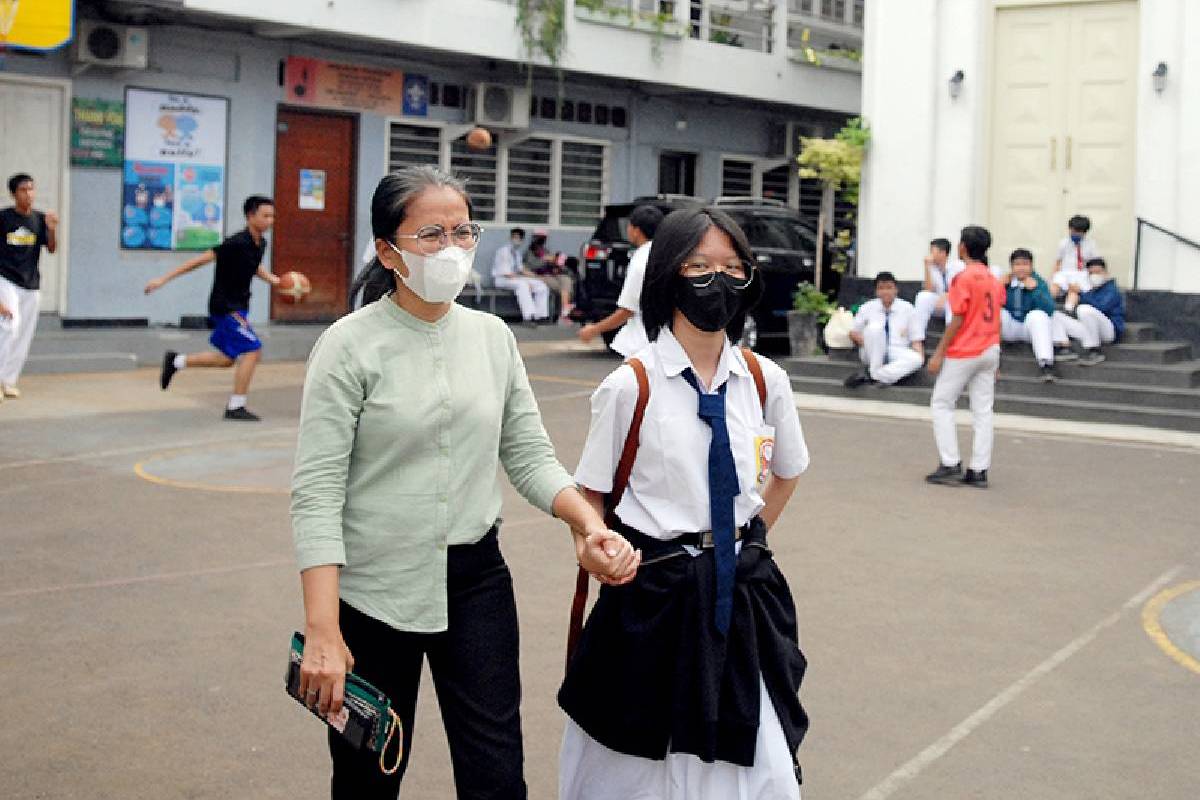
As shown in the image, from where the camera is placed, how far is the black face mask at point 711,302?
3.71 m

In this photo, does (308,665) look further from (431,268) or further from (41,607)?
(41,607)

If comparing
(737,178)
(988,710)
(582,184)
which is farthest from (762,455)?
(737,178)

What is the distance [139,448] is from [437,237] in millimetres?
8359

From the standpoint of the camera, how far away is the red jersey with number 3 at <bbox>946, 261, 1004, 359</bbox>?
1073 centimetres

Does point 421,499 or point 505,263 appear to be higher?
point 505,263

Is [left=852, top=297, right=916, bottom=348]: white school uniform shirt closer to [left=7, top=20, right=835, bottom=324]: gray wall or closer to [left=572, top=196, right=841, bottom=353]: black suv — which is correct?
[left=572, top=196, right=841, bottom=353]: black suv

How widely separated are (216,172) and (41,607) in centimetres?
1352

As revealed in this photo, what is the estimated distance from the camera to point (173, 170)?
19125mm

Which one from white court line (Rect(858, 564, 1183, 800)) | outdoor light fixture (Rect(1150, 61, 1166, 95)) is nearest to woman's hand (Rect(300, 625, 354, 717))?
white court line (Rect(858, 564, 1183, 800))

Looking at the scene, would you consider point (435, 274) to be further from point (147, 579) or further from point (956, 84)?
point (956, 84)

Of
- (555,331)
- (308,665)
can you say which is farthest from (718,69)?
(308,665)

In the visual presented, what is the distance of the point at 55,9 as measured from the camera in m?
15.7

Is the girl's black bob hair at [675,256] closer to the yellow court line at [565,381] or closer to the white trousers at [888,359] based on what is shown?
the white trousers at [888,359]

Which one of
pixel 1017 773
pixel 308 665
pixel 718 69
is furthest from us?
pixel 718 69
